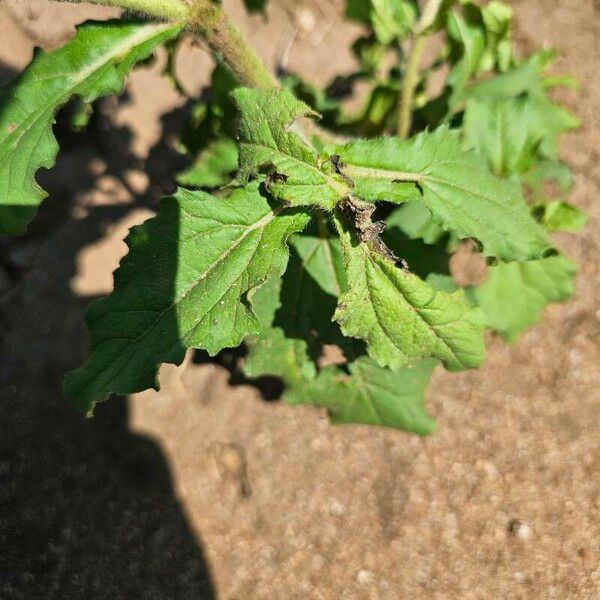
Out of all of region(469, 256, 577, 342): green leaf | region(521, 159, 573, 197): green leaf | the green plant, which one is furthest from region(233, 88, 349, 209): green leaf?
region(521, 159, 573, 197): green leaf

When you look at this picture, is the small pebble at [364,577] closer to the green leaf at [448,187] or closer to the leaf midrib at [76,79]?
the green leaf at [448,187]

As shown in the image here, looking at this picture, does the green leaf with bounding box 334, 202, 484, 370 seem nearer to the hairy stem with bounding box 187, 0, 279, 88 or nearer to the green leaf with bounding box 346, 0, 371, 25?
the hairy stem with bounding box 187, 0, 279, 88

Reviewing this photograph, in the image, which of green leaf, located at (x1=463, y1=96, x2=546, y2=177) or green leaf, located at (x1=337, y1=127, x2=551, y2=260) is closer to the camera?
green leaf, located at (x1=337, y1=127, x2=551, y2=260)

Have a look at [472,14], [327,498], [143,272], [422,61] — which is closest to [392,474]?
[327,498]

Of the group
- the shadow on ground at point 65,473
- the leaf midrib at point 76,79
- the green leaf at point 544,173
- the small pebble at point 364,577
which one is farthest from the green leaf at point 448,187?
the shadow on ground at point 65,473

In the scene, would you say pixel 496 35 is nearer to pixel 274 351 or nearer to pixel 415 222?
pixel 415 222

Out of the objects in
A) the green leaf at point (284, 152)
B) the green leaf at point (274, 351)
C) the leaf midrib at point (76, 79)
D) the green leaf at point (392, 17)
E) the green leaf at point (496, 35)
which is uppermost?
the leaf midrib at point (76, 79)
